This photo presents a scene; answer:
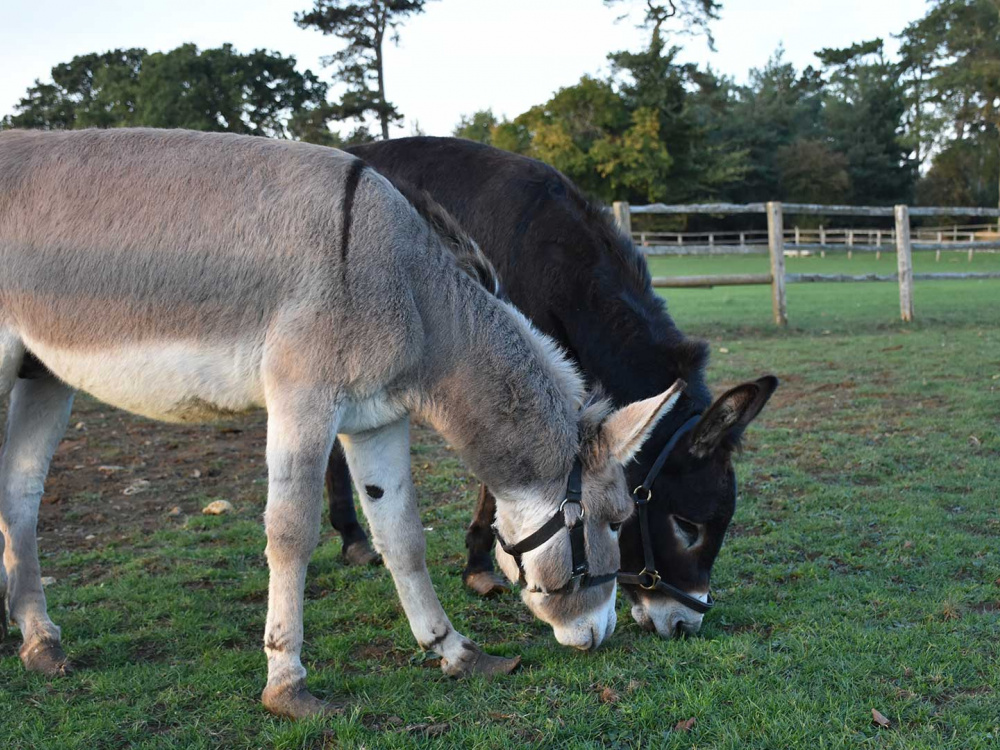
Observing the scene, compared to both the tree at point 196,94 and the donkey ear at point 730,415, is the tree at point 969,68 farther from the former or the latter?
the donkey ear at point 730,415

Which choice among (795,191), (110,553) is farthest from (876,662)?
(795,191)

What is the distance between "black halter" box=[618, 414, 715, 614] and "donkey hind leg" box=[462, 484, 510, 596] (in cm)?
90

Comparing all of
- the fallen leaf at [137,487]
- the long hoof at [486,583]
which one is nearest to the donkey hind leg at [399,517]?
the long hoof at [486,583]

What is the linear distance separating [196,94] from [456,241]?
34498 millimetres

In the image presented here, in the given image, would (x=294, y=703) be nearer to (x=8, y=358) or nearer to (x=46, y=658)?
(x=46, y=658)

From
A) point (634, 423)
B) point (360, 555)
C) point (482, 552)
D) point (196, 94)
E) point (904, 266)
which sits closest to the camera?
point (634, 423)

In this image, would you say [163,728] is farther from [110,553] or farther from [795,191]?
[795,191]

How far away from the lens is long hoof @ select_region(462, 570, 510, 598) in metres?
4.46

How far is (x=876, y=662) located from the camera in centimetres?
334

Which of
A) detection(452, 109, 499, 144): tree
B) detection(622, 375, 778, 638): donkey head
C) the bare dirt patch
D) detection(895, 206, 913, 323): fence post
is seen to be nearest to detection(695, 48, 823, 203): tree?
detection(452, 109, 499, 144): tree

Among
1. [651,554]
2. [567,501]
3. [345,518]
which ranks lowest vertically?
[345,518]

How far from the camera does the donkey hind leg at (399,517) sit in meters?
3.62

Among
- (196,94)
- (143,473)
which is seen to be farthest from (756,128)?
(143,473)

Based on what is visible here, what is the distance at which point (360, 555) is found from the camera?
5062 millimetres
